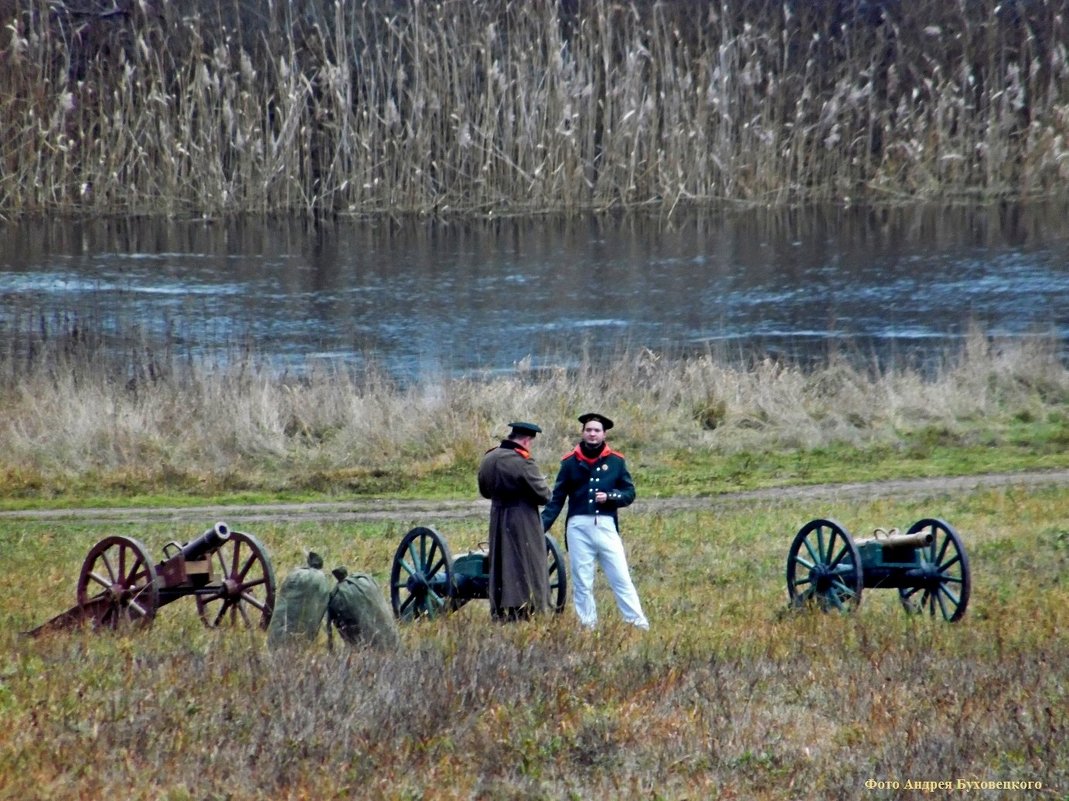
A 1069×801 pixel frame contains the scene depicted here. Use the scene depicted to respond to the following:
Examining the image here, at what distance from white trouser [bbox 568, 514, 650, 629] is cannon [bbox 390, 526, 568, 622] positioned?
0.22m

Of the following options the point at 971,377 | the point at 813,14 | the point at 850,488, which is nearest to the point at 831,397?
the point at 971,377

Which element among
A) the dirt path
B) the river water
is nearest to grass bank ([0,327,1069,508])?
the dirt path

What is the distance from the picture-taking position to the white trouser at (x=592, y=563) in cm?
1087

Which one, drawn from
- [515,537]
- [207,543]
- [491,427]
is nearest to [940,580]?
[515,537]

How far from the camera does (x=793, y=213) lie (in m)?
38.1

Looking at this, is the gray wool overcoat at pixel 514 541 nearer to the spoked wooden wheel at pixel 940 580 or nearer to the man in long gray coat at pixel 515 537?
the man in long gray coat at pixel 515 537

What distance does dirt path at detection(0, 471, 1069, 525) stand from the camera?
1641cm

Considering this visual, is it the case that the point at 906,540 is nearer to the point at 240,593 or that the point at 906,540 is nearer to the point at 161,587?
the point at 240,593

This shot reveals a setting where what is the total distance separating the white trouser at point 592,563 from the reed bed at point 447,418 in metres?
6.91

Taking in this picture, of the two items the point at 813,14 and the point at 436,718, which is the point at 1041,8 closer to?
the point at 813,14

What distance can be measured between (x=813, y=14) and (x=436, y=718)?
35397 mm

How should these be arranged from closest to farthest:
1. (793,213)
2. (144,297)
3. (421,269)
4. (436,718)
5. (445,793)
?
(445,793) → (436,718) → (144,297) → (421,269) → (793,213)

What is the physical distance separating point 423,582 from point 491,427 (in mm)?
8244

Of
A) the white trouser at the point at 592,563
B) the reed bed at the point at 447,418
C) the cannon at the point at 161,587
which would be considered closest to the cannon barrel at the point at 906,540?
the white trouser at the point at 592,563
